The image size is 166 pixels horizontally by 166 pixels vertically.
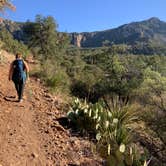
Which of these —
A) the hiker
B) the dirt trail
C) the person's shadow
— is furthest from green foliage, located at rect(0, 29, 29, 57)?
the dirt trail

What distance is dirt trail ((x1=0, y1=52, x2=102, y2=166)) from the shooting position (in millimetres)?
7703

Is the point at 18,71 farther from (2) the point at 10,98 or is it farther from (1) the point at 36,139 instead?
(1) the point at 36,139

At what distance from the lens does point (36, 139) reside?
28.6ft

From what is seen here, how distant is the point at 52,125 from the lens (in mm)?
9922

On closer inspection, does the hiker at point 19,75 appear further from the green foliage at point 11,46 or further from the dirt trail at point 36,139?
the green foliage at point 11,46

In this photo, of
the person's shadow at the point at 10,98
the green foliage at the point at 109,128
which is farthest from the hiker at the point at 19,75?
the green foliage at the point at 109,128

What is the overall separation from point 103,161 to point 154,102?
11.6 metres

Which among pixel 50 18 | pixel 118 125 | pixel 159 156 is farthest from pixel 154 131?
pixel 50 18

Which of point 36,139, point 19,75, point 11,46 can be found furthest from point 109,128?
point 11,46

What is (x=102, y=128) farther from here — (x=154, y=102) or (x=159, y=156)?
(x=154, y=102)

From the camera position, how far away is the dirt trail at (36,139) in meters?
7.70

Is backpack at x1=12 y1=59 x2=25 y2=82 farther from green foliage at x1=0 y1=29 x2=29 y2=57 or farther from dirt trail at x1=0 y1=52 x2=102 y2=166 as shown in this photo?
green foliage at x1=0 y1=29 x2=29 y2=57

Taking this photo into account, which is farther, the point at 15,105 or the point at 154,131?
the point at 154,131

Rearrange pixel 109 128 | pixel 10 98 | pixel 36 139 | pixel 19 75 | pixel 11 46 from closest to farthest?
pixel 36 139
pixel 109 128
pixel 19 75
pixel 10 98
pixel 11 46
